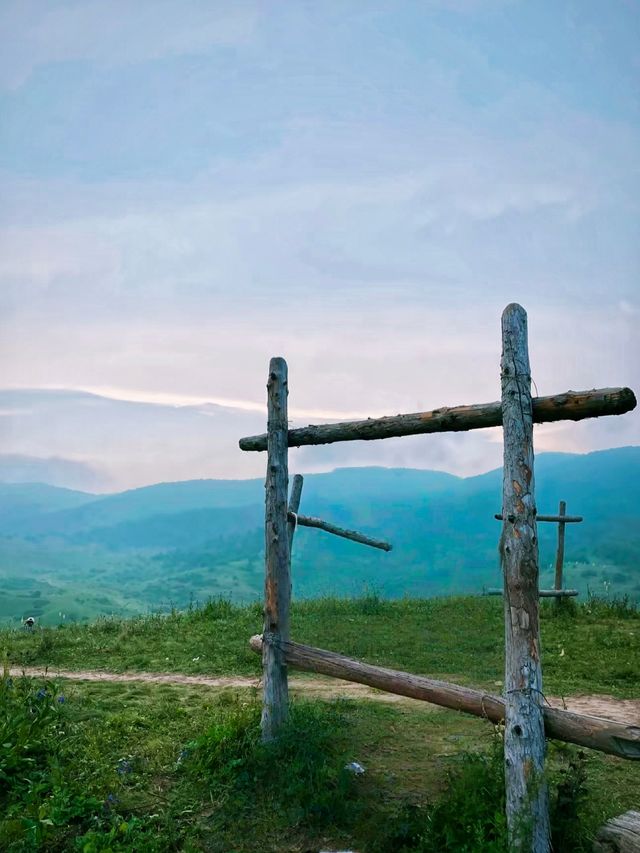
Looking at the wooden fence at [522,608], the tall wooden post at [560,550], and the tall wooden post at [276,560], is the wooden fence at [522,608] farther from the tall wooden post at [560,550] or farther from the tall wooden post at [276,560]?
the tall wooden post at [560,550]

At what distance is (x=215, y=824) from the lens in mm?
6219

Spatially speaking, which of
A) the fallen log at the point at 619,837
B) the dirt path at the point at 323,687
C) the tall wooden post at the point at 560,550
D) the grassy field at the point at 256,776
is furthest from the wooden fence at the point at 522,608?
the tall wooden post at the point at 560,550

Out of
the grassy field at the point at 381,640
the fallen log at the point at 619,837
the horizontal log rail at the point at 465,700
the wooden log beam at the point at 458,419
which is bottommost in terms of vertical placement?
the grassy field at the point at 381,640

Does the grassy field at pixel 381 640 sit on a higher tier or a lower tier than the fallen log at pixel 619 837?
lower

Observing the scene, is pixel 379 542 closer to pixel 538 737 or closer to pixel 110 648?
pixel 538 737

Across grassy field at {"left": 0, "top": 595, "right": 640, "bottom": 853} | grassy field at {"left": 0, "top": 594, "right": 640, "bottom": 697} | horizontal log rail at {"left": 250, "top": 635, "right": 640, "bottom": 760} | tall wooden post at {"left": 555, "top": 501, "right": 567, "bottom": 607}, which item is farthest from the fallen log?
tall wooden post at {"left": 555, "top": 501, "right": 567, "bottom": 607}

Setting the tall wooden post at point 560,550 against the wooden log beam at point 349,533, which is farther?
the tall wooden post at point 560,550

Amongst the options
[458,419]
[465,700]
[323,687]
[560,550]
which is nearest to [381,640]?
[323,687]

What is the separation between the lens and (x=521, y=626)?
17.4 feet

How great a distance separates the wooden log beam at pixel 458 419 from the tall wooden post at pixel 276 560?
22cm

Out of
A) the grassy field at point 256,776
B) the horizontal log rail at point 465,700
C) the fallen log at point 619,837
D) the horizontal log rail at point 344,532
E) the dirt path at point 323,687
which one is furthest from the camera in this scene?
the dirt path at point 323,687

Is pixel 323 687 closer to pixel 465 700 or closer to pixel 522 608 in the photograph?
pixel 465 700

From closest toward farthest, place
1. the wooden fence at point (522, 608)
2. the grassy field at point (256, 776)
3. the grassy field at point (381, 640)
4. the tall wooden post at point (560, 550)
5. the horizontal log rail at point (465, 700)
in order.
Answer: the horizontal log rail at point (465, 700)
the wooden fence at point (522, 608)
the grassy field at point (256, 776)
the grassy field at point (381, 640)
the tall wooden post at point (560, 550)

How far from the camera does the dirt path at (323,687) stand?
930 centimetres
